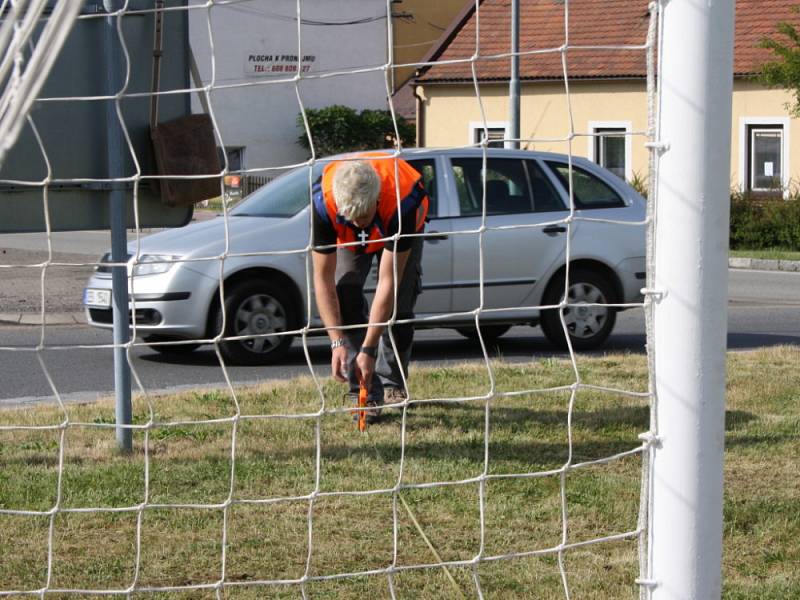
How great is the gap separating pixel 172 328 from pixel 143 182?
3424 mm

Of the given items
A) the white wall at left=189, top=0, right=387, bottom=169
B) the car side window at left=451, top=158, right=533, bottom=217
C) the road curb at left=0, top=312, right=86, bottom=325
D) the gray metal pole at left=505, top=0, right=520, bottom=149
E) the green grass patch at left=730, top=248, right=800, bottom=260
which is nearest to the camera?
the car side window at left=451, top=158, right=533, bottom=217

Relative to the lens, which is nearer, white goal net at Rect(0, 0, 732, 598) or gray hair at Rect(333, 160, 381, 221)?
white goal net at Rect(0, 0, 732, 598)

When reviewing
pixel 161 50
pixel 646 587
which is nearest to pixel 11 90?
pixel 646 587

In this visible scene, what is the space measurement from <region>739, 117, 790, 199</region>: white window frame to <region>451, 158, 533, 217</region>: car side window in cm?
1637

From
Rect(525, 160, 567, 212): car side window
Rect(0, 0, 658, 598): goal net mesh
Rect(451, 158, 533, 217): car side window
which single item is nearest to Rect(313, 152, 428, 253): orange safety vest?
Rect(0, 0, 658, 598): goal net mesh

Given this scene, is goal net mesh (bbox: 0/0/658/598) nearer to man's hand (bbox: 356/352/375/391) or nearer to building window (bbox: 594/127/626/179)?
man's hand (bbox: 356/352/375/391)

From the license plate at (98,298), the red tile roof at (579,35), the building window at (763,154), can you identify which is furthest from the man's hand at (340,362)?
the building window at (763,154)

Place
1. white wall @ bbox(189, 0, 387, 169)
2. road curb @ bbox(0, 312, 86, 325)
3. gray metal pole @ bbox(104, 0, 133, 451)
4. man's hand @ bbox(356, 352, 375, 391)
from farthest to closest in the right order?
white wall @ bbox(189, 0, 387, 169)
road curb @ bbox(0, 312, 86, 325)
man's hand @ bbox(356, 352, 375, 391)
gray metal pole @ bbox(104, 0, 133, 451)

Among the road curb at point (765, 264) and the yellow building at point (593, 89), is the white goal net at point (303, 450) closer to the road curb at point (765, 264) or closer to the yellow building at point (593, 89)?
the road curb at point (765, 264)

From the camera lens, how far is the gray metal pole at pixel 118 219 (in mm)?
5680

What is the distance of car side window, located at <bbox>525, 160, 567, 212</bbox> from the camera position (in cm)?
991

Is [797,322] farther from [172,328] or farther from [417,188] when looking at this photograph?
[417,188]

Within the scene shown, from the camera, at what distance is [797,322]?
12.4 m

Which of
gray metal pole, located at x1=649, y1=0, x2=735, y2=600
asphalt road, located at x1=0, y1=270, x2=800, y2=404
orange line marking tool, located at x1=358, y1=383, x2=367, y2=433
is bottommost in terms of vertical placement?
asphalt road, located at x1=0, y1=270, x2=800, y2=404
